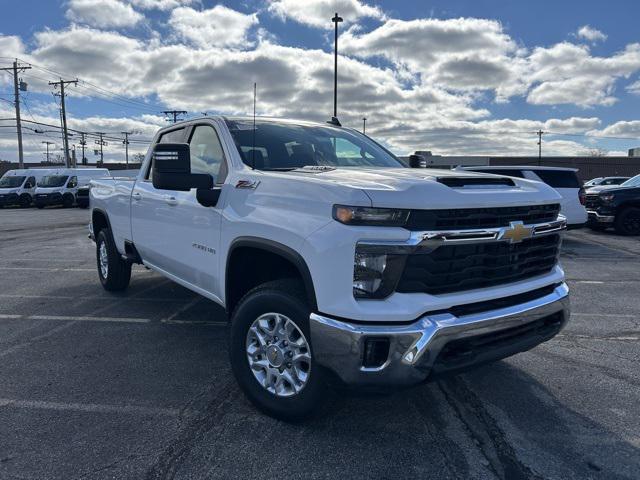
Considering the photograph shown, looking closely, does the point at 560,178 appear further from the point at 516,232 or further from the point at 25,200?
the point at 25,200

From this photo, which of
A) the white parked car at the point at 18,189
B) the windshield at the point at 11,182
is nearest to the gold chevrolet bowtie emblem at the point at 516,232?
the white parked car at the point at 18,189

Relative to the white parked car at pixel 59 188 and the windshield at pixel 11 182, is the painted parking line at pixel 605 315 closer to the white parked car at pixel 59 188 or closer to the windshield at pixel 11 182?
the white parked car at pixel 59 188

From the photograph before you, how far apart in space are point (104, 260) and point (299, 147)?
3982mm

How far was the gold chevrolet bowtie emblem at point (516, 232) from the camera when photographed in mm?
3008

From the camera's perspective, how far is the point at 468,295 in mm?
2869

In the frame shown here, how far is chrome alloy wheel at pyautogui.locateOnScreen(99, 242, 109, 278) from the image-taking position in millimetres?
6778

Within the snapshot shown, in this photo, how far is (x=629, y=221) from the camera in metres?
13.6

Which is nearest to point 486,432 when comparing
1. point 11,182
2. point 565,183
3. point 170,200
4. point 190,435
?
point 190,435

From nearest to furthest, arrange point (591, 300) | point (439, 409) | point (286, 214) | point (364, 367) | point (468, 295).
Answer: point (364, 367) < point (468, 295) < point (286, 214) < point (439, 409) < point (591, 300)

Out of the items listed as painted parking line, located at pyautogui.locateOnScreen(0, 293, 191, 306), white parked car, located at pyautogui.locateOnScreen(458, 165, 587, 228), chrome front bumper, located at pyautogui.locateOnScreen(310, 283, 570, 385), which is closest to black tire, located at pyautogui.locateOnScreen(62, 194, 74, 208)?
white parked car, located at pyautogui.locateOnScreen(458, 165, 587, 228)

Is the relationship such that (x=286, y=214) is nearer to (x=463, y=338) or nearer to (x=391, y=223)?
(x=391, y=223)

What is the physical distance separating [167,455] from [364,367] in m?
1.23

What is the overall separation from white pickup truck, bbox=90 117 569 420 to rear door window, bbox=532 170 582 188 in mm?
9275

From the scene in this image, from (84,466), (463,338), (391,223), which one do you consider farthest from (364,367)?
(84,466)
